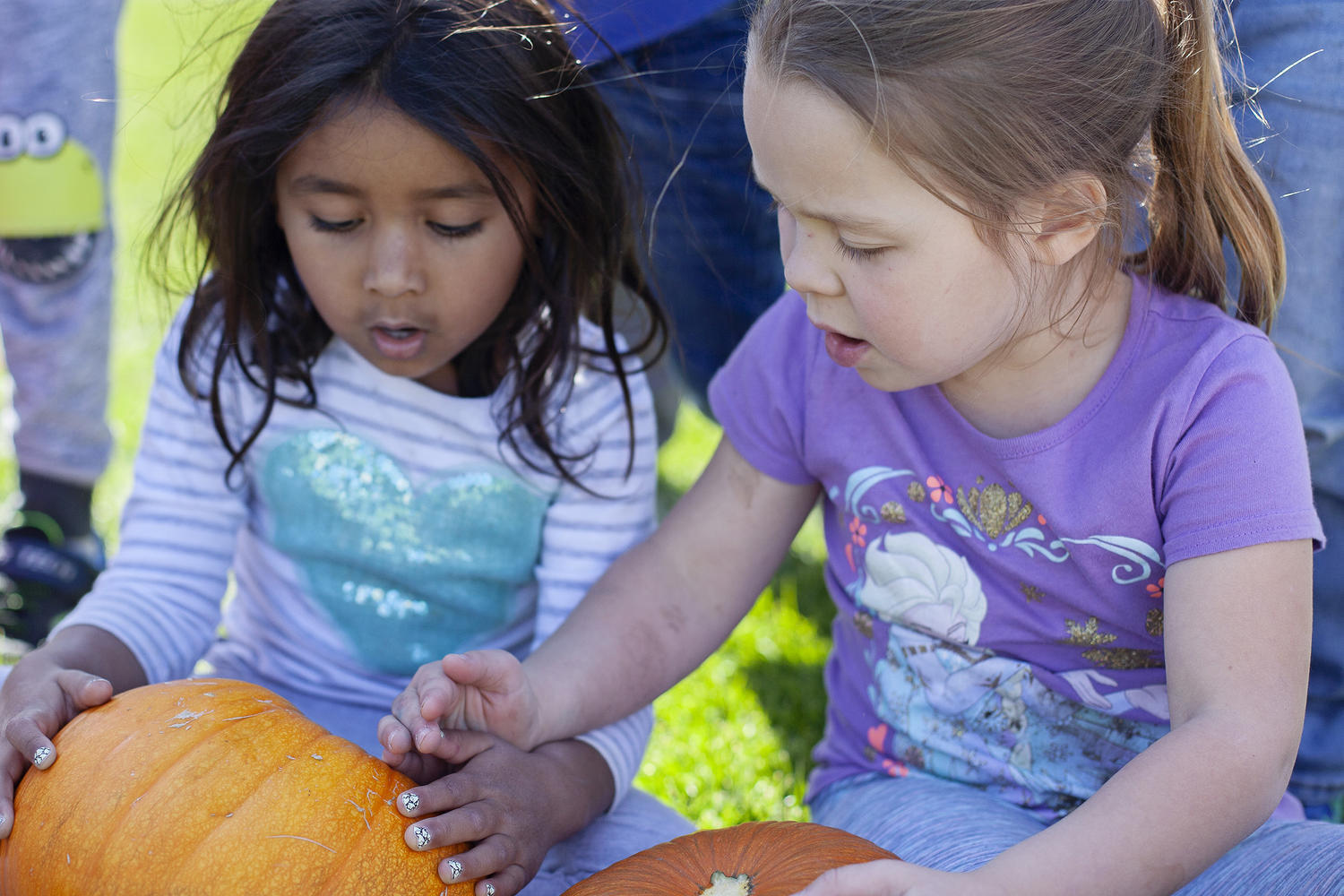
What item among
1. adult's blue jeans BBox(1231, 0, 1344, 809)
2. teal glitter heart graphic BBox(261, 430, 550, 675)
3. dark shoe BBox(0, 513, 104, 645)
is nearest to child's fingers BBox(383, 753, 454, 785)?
teal glitter heart graphic BBox(261, 430, 550, 675)

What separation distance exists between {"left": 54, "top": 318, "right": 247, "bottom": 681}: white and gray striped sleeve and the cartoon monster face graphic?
938mm

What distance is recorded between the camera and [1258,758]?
5.05ft

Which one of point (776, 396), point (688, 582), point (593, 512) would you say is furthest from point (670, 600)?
point (776, 396)

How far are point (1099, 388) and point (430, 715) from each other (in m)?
1.02

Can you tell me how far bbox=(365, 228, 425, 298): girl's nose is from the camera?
Answer: 1.93 m

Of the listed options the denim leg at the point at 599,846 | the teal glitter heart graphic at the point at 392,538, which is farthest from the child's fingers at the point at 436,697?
the teal glitter heart graphic at the point at 392,538

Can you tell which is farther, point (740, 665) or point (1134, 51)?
point (740, 665)

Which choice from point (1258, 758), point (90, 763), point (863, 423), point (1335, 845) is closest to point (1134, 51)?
point (863, 423)

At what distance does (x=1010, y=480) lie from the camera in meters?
1.86

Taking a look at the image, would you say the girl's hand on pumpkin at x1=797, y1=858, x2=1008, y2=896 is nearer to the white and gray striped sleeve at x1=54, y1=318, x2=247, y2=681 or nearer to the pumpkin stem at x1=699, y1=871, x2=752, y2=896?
the pumpkin stem at x1=699, y1=871, x2=752, y2=896

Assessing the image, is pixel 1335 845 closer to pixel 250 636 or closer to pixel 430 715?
pixel 430 715

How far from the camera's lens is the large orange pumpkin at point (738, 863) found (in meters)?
1.58

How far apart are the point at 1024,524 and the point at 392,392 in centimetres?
112

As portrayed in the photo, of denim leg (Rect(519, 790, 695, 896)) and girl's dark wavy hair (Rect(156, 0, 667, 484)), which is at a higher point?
girl's dark wavy hair (Rect(156, 0, 667, 484))
